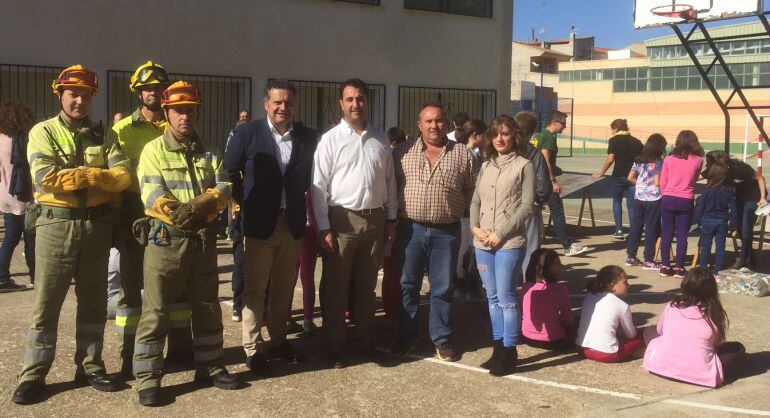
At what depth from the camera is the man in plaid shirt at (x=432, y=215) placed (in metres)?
5.82

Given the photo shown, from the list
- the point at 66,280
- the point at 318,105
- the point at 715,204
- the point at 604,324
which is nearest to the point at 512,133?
the point at 604,324

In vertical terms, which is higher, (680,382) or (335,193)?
(335,193)

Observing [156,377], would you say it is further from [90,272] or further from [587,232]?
[587,232]

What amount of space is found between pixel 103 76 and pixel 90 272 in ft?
29.9

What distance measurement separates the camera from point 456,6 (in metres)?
16.8

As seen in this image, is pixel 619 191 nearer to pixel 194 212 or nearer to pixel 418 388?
pixel 418 388

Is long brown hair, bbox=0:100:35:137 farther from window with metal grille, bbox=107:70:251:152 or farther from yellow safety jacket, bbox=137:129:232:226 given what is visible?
window with metal grille, bbox=107:70:251:152

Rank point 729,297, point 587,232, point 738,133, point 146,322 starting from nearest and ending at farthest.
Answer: point 146,322, point 729,297, point 587,232, point 738,133

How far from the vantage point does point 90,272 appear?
16.3 feet

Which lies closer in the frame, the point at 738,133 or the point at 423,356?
the point at 423,356

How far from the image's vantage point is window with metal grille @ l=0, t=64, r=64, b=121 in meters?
13.3

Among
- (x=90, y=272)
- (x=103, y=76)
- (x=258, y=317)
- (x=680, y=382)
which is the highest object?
(x=103, y=76)

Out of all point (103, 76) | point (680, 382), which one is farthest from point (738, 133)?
point (680, 382)

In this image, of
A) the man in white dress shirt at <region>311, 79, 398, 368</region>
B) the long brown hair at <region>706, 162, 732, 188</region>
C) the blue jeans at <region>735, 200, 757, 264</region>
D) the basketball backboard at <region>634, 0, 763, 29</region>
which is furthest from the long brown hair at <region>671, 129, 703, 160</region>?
the man in white dress shirt at <region>311, 79, 398, 368</region>
